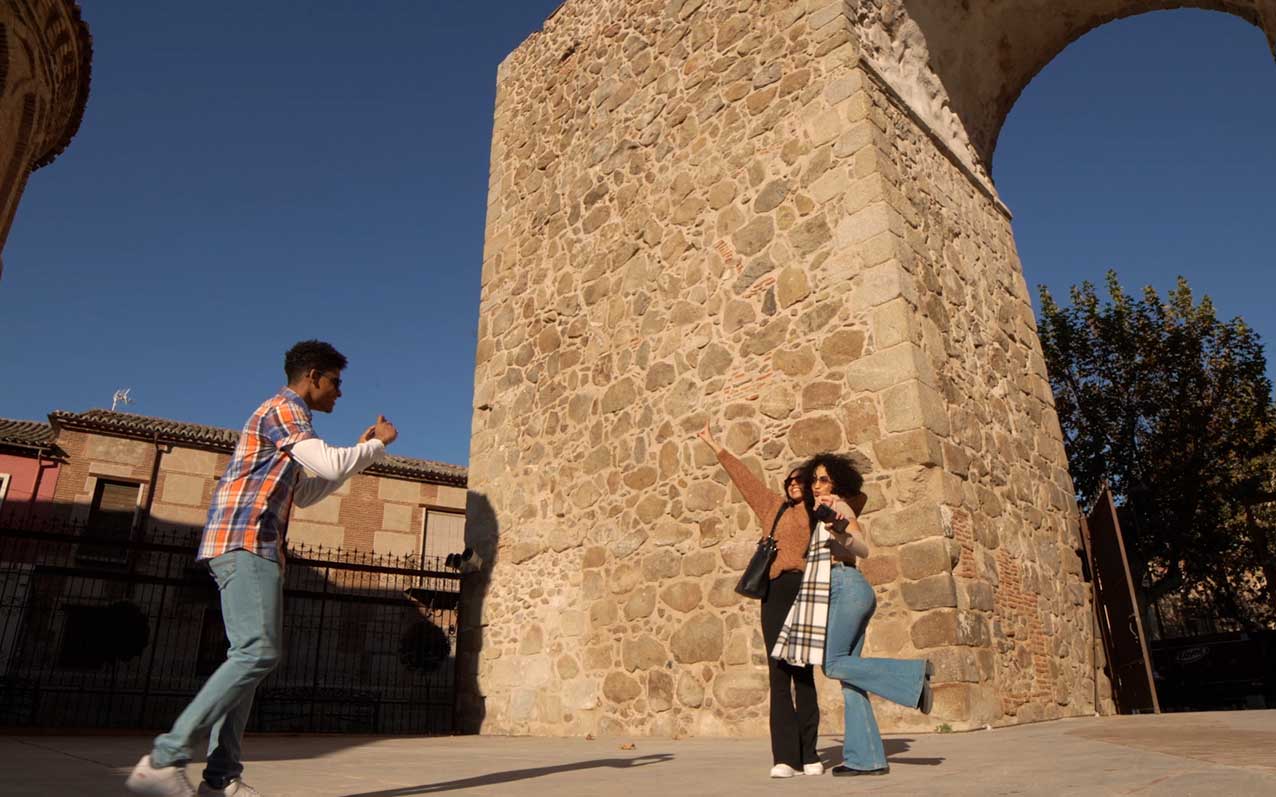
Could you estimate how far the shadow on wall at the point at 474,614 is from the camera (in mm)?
7898

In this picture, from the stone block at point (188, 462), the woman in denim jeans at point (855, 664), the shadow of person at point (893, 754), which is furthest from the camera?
the stone block at point (188, 462)

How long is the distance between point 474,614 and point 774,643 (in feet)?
17.8

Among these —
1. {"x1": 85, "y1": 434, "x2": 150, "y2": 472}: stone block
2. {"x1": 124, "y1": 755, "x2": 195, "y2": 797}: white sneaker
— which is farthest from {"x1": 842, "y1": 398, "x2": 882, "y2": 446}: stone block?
{"x1": 85, "y1": 434, "x2": 150, "y2": 472}: stone block

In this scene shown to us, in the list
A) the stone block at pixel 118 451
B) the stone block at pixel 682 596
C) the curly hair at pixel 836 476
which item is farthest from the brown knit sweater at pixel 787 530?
the stone block at pixel 118 451

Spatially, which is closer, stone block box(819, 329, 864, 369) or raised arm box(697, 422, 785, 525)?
raised arm box(697, 422, 785, 525)

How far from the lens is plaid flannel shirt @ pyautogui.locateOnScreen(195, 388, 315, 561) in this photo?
2.65 metres

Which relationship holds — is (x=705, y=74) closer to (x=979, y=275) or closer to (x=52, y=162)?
(x=979, y=275)

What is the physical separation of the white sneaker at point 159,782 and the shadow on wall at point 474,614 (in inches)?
223

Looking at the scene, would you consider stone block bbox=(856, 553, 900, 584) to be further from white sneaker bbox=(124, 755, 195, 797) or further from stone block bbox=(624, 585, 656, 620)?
white sneaker bbox=(124, 755, 195, 797)

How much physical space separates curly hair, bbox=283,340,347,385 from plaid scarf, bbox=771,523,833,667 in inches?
81.9

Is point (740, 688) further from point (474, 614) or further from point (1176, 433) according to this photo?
point (1176, 433)

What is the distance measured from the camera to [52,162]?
11.6 metres

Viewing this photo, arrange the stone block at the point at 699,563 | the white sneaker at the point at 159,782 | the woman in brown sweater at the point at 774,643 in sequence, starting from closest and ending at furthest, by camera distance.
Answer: the white sneaker at the point at 159,782 → the woman in brown sweater at the point at 774,643 → the stone block at the point at 699,563

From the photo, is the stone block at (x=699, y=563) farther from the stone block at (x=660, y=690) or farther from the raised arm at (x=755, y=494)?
the raised arm at (x=755, y=494)
